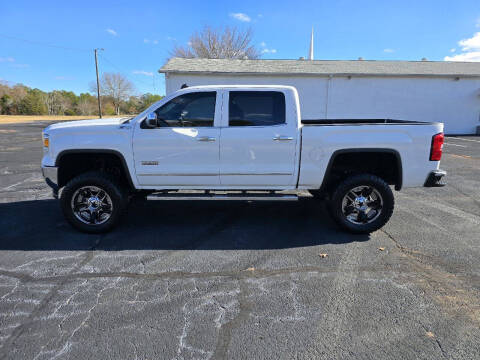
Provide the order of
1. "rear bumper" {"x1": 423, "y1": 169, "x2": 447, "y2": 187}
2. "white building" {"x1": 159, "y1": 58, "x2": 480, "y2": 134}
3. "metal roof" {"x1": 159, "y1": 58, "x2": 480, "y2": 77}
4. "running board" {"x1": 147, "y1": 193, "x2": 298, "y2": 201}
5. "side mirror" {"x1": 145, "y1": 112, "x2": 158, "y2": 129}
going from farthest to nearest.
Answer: "white building" {"x1": 159, "y1": 58, "x2": 480, "y2": 134} < "metal roof" {"x1": 159, "y1": 58, "x2": 480, "y2": 77} < "running board" {"x1": 147, "y1": 193, "x2": 298, "y2": 201} < "rear bumper" {"x1": 423, "y1": 169, "x2": 447, "y2": 187} < "side mirror" {"x1": 145, "y1": 112, "x2": 158, "y2": 129}

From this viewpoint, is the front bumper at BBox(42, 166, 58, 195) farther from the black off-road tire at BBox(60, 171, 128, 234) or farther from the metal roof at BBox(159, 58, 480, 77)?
the metal roof at BBox(159, 58, 480, 77)

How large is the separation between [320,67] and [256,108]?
57.5 ft

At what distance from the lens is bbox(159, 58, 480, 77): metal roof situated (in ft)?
59.5

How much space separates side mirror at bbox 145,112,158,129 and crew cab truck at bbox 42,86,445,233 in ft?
0.04

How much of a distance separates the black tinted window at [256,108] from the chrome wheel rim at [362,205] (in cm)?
149

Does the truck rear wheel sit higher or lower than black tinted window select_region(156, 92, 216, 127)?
lower

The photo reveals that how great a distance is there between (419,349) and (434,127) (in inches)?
117

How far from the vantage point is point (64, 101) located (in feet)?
247

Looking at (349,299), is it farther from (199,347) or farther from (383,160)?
(383,160)

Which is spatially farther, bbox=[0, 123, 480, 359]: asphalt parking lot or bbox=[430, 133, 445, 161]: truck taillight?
bbox=[430, 133, 445, 161]: truck taillight

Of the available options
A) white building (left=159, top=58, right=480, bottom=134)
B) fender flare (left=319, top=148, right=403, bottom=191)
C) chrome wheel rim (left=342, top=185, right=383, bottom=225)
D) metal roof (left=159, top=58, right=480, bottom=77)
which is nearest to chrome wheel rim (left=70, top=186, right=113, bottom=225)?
fender flare (left=319, top=148, right=403, bottom=191)

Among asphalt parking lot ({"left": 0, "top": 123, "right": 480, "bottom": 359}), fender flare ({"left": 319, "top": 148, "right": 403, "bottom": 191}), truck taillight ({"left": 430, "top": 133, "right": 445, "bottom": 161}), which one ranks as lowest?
asphalt parking lot ({"left": 0, "top": 123, "right": 480, "bottom": 359})

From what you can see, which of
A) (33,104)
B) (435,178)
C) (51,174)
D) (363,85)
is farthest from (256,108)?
(33,104)

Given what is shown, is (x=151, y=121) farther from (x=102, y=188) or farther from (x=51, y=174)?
(x=51, y=174)
